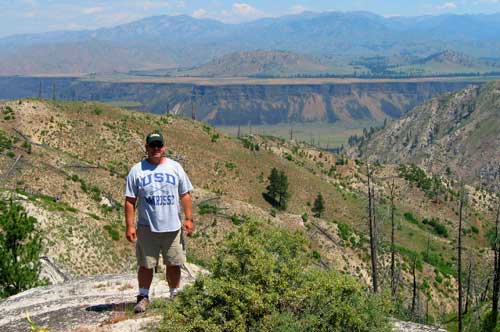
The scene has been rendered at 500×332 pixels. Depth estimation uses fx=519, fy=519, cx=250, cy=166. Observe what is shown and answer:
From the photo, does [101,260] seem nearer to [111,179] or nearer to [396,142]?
[111,179]

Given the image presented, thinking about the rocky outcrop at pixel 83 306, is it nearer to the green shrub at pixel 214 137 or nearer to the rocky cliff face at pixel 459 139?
the green shrub at pixel 214 137

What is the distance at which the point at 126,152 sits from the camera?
209ft

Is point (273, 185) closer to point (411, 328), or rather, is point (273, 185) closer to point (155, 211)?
point (411, 328)

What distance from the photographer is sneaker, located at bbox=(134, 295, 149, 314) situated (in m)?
10.5

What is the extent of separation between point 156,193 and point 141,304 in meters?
2.31

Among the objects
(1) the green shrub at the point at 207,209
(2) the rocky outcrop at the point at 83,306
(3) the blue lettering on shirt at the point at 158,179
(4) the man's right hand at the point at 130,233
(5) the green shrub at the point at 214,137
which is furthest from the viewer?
(5) the green shrub at the point at 214,137

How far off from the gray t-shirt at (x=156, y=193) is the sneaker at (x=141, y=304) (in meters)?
1.49

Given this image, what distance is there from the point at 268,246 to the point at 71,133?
192ft

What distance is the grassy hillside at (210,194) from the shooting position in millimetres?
31812

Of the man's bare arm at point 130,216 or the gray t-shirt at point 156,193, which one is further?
the man's bare arm at point 130,216

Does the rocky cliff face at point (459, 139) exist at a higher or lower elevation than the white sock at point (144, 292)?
lower

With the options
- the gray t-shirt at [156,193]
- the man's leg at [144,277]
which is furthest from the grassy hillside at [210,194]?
the gray t-shirt at [156,193]

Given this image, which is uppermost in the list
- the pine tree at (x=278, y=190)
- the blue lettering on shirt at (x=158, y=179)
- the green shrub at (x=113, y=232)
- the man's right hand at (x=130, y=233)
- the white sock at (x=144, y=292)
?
the blue lettering on shirt at (x=158, y=179)

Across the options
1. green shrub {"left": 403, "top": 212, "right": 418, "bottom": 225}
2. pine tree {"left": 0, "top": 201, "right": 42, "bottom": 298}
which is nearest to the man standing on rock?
pine tree {"left": 0, "top": 201, "right": 42, "bottom": 298}
